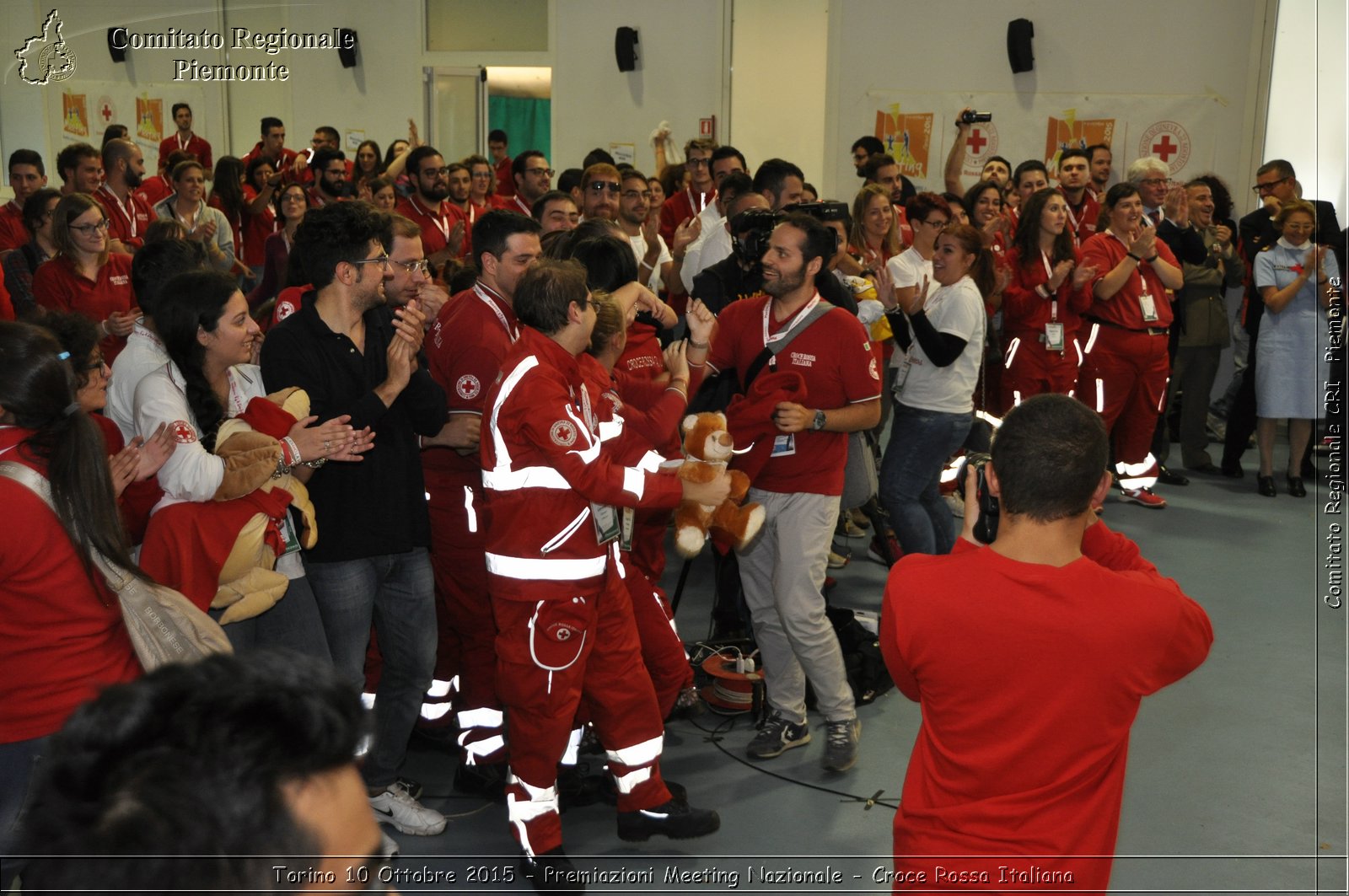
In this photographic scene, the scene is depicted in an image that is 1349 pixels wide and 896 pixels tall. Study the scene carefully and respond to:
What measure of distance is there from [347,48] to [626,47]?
10.6ft

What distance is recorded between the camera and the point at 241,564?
2834mm

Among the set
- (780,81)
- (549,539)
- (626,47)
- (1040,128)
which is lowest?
(549,539)

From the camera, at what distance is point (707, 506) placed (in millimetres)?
3576

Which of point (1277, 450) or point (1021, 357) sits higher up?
point (1021, 357)

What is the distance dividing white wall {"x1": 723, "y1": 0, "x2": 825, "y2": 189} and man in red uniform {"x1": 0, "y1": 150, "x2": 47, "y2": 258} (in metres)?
7.02

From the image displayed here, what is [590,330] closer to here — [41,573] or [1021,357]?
[41,573]

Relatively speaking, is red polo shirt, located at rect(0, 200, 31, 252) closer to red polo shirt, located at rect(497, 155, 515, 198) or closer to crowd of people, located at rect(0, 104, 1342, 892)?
crowd of people, located at rect(0, 104, 1342, 892)

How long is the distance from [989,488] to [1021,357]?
538cm

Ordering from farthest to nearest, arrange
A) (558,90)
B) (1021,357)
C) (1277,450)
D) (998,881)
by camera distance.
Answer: (558,90)
(1277,450)
(1021,357)
(998,881)

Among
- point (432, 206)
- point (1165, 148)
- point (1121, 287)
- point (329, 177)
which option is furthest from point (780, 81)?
point (1121, 287)

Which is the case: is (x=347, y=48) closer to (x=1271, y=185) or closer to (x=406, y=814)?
(x=1271, y=185)

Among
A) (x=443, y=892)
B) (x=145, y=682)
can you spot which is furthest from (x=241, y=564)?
(x=145, y=682)

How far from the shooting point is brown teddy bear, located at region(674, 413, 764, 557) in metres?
3.57

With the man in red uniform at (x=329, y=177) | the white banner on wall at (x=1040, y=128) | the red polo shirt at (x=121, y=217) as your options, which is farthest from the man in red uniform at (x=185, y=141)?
the white banner on wall at (x=1040, y=128)
